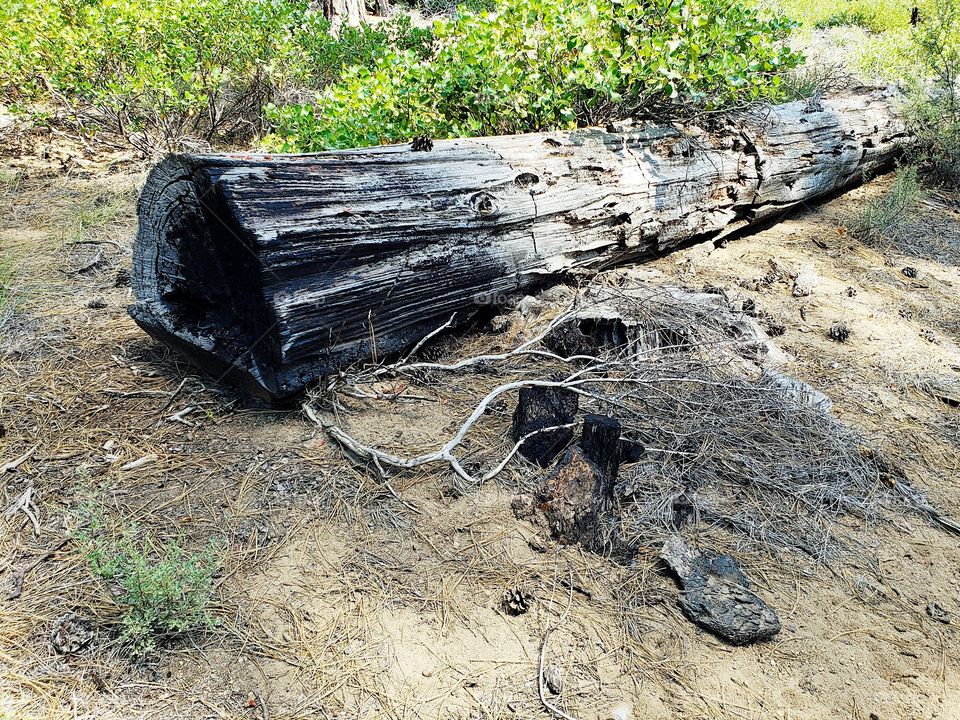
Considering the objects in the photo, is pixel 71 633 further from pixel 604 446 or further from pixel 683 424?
pixel 683 424

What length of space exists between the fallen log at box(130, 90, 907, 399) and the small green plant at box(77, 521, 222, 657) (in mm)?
837

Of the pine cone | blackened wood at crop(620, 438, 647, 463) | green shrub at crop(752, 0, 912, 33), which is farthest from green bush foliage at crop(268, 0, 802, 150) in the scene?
green shrub at crop(752, 0, 912, 33)

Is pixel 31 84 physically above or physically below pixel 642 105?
above

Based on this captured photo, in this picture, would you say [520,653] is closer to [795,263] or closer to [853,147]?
[795,263]

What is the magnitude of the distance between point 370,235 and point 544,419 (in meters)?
1.11

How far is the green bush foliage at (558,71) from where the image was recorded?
415cm

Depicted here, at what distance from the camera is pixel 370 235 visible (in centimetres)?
278

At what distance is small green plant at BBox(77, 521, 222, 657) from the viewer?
5.93 ft

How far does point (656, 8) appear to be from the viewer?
4.24 m

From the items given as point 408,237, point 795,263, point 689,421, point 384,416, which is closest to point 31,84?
point 408,237

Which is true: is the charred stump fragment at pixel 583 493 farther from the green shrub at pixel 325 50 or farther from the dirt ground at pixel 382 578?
the green shrub at pixel 325 50

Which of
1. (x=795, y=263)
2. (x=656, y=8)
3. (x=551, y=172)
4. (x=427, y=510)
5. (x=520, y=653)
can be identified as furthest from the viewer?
(x=795, y=263)

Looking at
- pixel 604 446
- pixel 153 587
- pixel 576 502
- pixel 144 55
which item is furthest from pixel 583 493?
pixel 144 55

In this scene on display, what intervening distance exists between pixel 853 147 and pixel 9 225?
6.75 m
